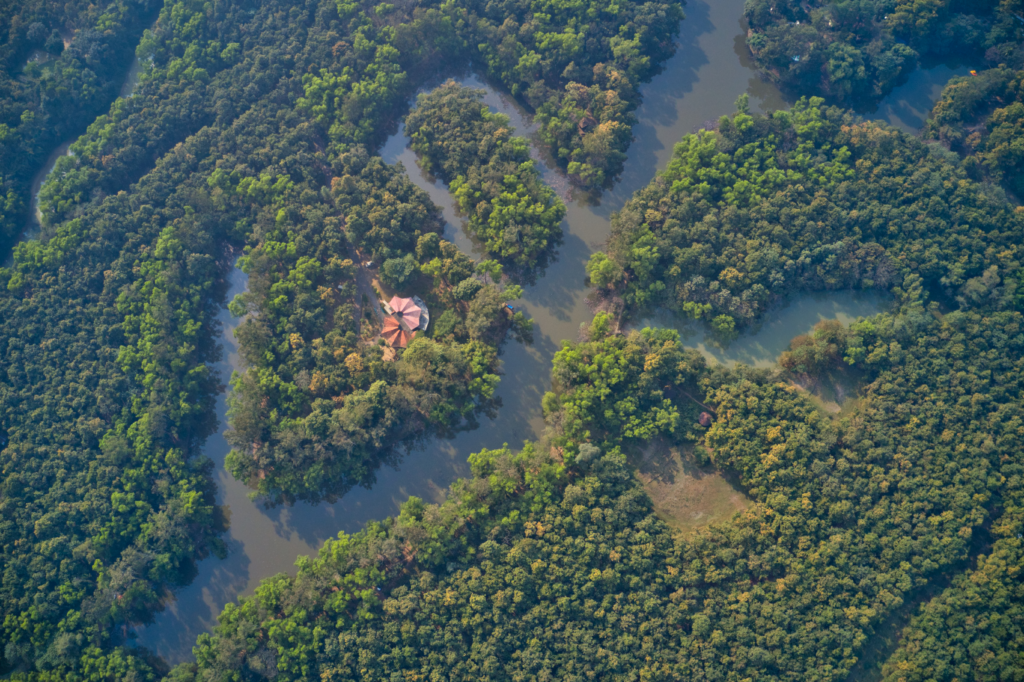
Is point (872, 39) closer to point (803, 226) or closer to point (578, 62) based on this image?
point (803, 226)

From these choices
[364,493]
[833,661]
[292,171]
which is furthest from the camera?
[292,171]

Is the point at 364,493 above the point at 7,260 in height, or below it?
below

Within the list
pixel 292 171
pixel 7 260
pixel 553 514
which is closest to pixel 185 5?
pixel 292 171

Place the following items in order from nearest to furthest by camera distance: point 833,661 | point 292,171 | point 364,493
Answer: point 833,661 → point 364,493 → point 292,171

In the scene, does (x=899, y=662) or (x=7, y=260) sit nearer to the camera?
(x=899, y=662)

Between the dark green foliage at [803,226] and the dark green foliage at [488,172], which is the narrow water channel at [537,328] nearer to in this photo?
the dark green foliage at [488,172]

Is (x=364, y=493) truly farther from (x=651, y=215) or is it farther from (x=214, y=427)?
(x=651, y=215)

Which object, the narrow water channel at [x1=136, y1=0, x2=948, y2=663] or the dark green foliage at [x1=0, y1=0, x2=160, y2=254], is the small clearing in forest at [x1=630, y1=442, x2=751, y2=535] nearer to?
the narrow water channel at [x1=136, y1=0, x2=948, y2=663]
